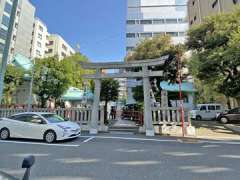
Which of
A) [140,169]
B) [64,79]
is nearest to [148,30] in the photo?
[64,79]

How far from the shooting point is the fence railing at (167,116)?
36.8 ft

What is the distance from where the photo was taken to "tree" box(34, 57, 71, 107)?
1714cm

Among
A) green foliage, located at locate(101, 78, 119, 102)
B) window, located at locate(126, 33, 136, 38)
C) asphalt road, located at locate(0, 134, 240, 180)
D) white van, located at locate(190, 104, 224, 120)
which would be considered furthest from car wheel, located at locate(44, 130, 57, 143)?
window, located at locate(126, 33, 136, 38)

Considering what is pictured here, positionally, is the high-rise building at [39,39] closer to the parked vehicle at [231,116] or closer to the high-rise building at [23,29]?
the high-rise building at [23,29]

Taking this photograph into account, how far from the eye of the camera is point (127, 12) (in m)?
39.4

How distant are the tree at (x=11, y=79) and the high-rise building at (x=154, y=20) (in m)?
21.6

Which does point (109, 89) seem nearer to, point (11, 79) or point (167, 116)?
point (11, 79)

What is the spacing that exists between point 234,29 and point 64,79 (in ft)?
47.3

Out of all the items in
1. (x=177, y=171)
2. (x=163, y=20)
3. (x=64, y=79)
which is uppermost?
(x=163, y=20)

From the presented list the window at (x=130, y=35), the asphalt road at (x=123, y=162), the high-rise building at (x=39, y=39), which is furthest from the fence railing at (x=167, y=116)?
the high-rise building at (x=39, y=39)

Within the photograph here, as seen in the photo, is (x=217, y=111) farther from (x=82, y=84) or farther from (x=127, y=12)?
(x=127, y=12)

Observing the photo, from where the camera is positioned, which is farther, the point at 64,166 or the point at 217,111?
the point at 217,111

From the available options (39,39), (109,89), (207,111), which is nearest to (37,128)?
(109,89)

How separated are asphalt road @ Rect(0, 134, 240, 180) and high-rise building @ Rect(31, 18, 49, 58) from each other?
145 feet
